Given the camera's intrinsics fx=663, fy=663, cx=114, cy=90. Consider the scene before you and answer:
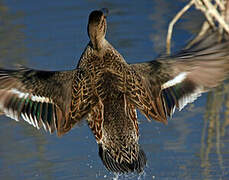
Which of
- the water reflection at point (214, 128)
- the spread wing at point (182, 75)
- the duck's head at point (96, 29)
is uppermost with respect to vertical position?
the duck's head at point (96, 29)

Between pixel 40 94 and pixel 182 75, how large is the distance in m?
1.36

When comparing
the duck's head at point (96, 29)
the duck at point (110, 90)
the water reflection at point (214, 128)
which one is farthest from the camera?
the water reflection at point (214, 128)

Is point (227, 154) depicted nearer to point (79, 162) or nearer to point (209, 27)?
point (79, 162)

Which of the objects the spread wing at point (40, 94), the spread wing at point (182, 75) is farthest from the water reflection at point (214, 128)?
the spread wing at point (40, 94)

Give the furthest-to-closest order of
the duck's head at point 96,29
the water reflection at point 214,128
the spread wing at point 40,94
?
the water reflection at point 214,128 → the duck's head at point 96,29 → the spread wing at point 40,94

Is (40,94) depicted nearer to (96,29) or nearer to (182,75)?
(96,29)

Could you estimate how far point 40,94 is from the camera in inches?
246

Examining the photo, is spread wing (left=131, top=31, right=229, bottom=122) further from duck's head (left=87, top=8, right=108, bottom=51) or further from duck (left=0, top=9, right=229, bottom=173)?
duck's head (left=87, top=8, right=108, bottom=51)

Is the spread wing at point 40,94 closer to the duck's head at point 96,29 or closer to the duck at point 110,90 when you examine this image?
the duck at point 110,90

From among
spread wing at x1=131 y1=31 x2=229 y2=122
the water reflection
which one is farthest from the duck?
the water reflection

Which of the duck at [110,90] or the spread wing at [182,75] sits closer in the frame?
the duck at [110,90]

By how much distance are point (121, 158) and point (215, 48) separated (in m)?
1.41

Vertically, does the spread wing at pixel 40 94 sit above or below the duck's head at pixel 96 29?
below

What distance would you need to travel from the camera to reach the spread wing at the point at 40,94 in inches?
242
